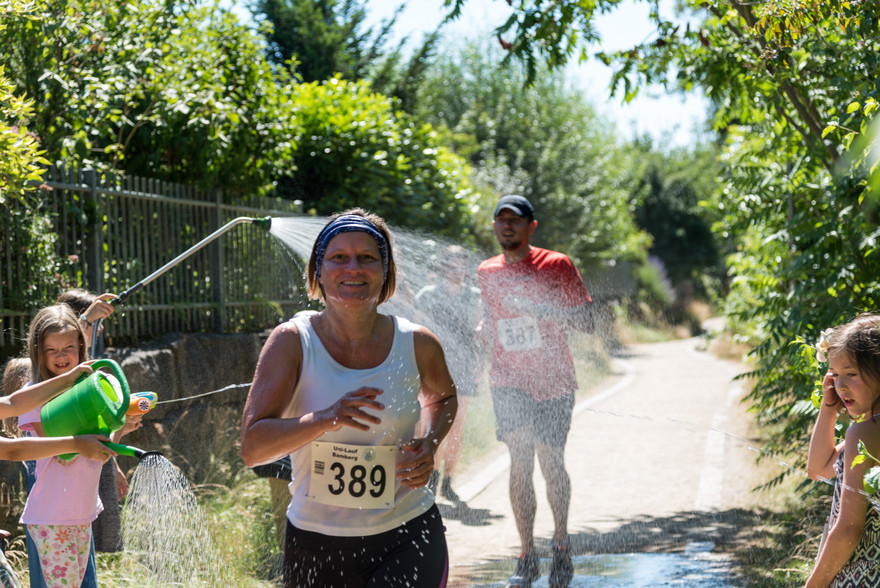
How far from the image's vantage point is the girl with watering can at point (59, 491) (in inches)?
153

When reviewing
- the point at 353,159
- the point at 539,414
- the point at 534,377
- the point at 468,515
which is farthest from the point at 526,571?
the point at 353,159

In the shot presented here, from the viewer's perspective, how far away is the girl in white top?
9.53 ft

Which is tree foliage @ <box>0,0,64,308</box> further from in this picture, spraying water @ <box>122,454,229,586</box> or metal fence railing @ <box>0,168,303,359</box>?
spraying water @ <box>122,454,229,586</box>

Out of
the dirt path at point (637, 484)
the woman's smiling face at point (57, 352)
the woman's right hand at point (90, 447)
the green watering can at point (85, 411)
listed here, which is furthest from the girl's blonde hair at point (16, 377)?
the dirt path at point (637, 484)

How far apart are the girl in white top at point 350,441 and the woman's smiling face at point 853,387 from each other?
138cm

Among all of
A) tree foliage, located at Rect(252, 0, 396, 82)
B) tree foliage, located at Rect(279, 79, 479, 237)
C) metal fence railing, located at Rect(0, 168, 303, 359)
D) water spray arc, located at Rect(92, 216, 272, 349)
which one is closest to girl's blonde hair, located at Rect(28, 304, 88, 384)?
water spray arc, located at Rect(92, 216, 272, 349)

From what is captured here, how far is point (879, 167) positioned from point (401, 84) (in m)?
17.8

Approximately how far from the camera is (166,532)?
18.4ft

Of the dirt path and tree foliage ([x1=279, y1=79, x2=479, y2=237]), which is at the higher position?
tree foliage ([x1=279, y1=79, x2=479, y2=237])

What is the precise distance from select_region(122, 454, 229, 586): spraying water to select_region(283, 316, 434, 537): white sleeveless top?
2.23 metres

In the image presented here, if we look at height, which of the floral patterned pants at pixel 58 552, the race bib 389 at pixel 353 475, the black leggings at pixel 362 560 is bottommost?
the floral patterned pants at pixel 58 552

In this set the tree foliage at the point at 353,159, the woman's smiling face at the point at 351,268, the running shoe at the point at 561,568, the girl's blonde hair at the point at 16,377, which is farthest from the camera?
the tree foliage at the point at 353,159

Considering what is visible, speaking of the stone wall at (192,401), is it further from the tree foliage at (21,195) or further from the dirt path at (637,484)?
the dirt path at (637,484)

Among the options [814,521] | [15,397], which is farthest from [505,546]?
[15,397]
